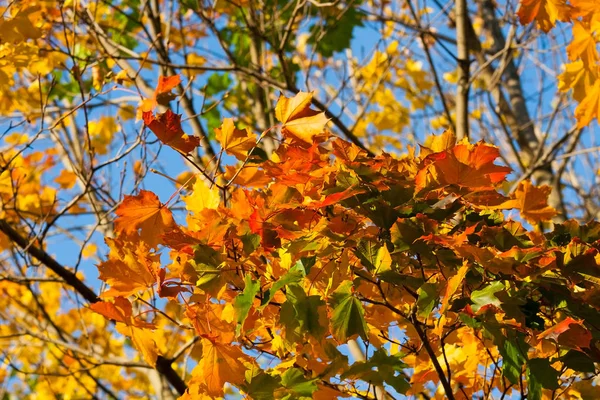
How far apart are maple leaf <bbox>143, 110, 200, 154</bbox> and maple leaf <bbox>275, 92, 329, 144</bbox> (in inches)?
7.5

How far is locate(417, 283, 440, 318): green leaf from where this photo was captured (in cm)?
115

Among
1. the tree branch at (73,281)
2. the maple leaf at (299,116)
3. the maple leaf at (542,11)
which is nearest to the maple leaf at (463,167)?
the maple leaf at (299,116)

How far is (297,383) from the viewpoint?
121cm

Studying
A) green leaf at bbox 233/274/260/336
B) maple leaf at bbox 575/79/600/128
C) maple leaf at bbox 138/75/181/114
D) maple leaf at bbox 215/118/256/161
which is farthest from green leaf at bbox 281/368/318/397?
maple leaf at bbox 575/79/600/128

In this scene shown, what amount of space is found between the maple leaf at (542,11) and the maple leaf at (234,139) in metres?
1.04

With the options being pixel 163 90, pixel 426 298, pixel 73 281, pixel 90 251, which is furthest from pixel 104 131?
pixel 426 298

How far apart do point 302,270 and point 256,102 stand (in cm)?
279

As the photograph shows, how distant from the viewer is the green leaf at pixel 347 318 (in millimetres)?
1148

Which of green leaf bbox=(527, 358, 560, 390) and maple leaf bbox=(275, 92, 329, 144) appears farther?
maple leaf bbox=(275, 92, 329, 144)

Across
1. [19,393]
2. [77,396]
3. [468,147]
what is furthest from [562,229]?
[19,393]

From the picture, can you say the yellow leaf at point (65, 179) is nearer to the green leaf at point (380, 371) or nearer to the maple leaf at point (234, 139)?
the maple leaf at point (234, 139)

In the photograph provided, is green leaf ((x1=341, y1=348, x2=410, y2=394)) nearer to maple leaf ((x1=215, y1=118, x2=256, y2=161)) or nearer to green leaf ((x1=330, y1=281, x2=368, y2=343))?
green leaf ((x1=330, y1=281, x2=368, y2=343))

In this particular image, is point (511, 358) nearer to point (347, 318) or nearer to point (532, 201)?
point (347, 318)

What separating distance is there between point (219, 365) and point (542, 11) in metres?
1.45
